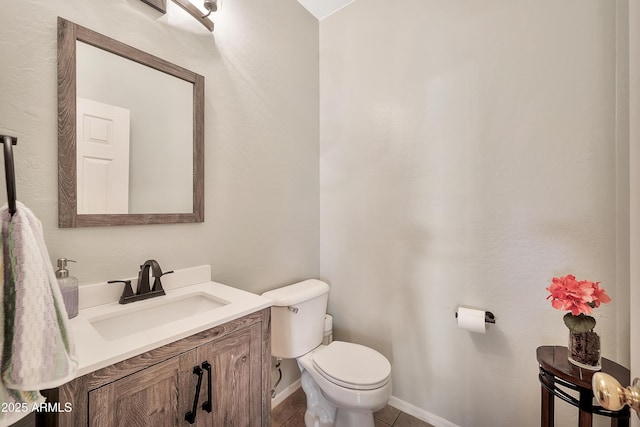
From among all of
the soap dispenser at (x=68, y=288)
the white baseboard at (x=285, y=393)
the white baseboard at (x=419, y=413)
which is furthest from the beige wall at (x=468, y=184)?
the soap dispenser at (x=68, y=288)

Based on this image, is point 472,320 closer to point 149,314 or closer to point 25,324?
point 149,314

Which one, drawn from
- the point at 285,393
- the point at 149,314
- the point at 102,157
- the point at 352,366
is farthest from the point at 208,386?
the point at 285,393

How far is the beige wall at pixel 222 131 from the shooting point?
89 centimetres

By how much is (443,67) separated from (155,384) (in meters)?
1.86

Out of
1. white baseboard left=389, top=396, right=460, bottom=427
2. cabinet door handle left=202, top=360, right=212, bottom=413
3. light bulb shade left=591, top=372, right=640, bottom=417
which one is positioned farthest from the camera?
white baseboard left=389, top=396, right=460, bottom=427

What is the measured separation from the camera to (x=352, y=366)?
1.38m

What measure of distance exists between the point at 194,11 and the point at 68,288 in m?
1.23

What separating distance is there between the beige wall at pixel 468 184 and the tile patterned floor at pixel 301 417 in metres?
0.10

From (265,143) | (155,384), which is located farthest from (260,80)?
(155,384)

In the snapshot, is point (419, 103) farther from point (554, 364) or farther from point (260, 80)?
point (554, 364)

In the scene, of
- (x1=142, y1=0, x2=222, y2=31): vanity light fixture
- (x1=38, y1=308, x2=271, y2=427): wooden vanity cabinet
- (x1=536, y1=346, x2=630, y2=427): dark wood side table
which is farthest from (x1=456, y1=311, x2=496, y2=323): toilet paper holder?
(x1=142, y1=0, x2=222, y2=31): vanity light fixture

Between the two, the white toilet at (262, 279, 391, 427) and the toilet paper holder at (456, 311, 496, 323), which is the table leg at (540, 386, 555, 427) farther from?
the white toilet at (262, 279, 391, 427)

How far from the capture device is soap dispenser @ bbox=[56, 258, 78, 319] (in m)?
0.88

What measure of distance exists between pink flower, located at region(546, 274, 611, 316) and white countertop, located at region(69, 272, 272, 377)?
1.09m
